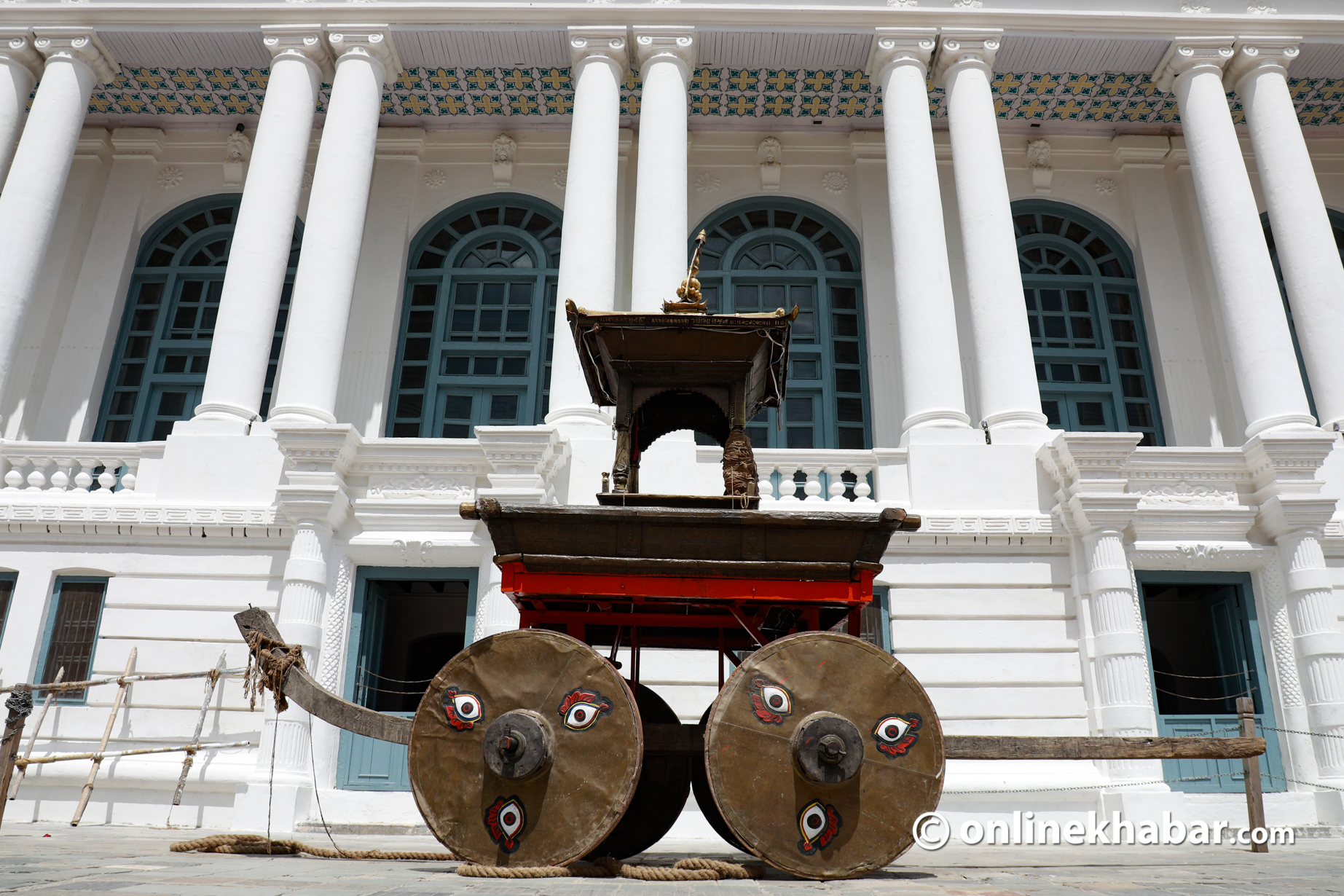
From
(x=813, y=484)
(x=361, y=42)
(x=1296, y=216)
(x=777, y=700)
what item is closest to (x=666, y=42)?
(x=361, y=42)

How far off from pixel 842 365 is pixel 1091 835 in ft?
29.9

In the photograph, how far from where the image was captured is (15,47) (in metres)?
15.7

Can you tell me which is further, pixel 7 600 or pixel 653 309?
pixel 653 309

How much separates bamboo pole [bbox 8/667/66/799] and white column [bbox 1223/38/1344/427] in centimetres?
1698

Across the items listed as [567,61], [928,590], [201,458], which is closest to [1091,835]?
[928,590]

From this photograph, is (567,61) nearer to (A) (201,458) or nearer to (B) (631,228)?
(B) (631,228)

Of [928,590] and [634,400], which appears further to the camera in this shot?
[928,590]

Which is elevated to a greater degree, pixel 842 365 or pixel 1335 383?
pixel 842 365

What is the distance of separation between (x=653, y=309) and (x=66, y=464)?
334 inches

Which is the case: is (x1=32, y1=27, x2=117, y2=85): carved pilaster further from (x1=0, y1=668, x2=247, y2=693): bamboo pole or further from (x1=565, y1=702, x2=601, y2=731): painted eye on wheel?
(x1=565, y1=702, x2=601, y2=731): painted eye on wheel

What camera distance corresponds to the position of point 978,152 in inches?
589

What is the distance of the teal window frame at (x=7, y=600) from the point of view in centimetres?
1244

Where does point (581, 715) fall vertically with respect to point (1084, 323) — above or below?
below

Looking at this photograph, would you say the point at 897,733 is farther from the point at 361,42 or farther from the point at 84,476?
the point at 361,42
